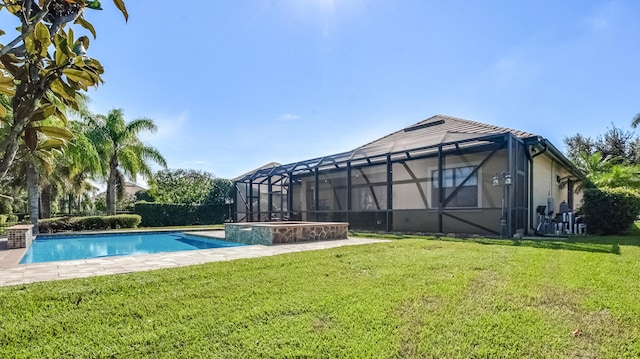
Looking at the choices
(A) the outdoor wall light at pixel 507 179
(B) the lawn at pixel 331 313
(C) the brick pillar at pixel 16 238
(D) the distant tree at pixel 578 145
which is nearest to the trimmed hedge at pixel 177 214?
(C) the brick pillar at pixel 16 238

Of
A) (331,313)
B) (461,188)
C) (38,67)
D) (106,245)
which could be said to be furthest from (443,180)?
(38,67)

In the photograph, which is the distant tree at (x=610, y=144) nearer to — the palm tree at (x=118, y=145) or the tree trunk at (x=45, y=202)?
the palm tree at (x=118, y=145)

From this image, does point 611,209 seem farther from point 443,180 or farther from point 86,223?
point 86,223

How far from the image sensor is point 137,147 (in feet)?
73.3

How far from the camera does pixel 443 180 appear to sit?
14.6 metres

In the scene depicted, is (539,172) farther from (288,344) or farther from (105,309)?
(105,309)

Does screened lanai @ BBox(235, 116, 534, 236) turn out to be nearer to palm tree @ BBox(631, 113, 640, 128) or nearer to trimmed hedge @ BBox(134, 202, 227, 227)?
trimmed hedge @ BBox(134, 202, 227, 227)

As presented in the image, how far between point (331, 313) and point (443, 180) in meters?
12.1

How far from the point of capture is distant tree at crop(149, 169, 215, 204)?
26.4m

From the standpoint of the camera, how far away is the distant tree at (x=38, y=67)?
4.50 feet

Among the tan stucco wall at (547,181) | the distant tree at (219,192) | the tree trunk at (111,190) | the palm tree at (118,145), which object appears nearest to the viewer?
the tan stucco wall at (547,181)

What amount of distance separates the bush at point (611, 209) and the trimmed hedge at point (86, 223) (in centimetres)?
2216

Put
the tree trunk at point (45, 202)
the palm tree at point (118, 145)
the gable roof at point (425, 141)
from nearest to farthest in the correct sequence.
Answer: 1. the gable roof at point (425, 141)
2. the palm tree at point (118, 145)
3. the tree trunk at point (45, 202)

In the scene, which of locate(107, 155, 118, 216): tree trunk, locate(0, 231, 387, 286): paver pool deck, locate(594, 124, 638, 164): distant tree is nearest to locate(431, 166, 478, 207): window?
locate(0, 231, 387, 286): paver pool deck
